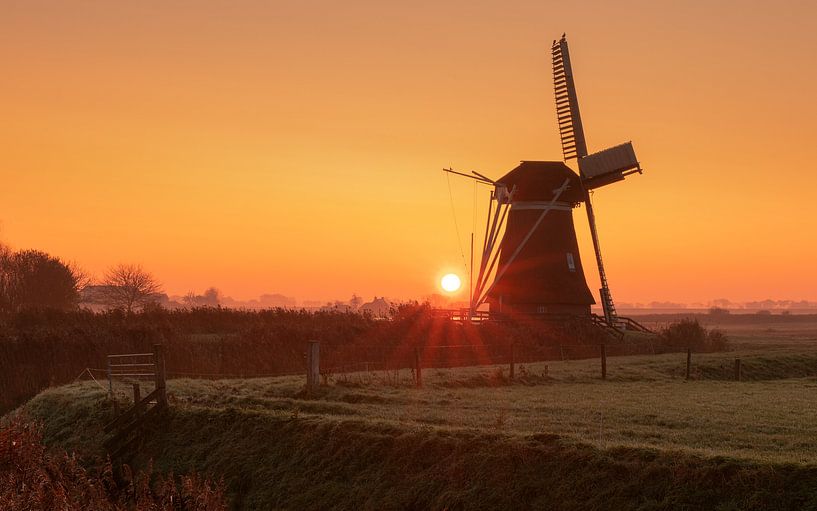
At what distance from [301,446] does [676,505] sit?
33.3ft

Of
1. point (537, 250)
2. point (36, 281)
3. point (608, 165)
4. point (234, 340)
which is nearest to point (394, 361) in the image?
point (234, 340)

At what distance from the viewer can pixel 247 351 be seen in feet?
135

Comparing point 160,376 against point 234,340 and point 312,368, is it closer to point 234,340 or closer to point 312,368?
point 312,368

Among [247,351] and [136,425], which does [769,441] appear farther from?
[247,351]

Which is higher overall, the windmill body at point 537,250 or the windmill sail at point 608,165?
the windmill sail at point 608,165

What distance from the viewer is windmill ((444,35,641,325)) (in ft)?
184

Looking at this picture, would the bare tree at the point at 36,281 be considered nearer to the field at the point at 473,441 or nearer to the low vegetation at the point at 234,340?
the low vegetation at the point at 234,340

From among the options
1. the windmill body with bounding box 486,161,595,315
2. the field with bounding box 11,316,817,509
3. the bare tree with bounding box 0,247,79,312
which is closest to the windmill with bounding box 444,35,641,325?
the windmill body with bounding box 486,161,595,315

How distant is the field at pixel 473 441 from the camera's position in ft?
50.9

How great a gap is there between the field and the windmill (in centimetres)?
2206

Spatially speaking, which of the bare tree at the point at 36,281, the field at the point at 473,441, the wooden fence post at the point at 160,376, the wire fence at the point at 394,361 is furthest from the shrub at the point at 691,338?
the bare tree at the point at 36,281

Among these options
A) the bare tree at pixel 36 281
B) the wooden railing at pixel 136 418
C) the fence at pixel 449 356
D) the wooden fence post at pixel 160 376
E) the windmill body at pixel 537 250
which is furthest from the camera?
the bare tree at pixel 36 281

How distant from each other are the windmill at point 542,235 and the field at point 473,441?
22055 millimetres

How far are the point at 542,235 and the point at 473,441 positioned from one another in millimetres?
38528
